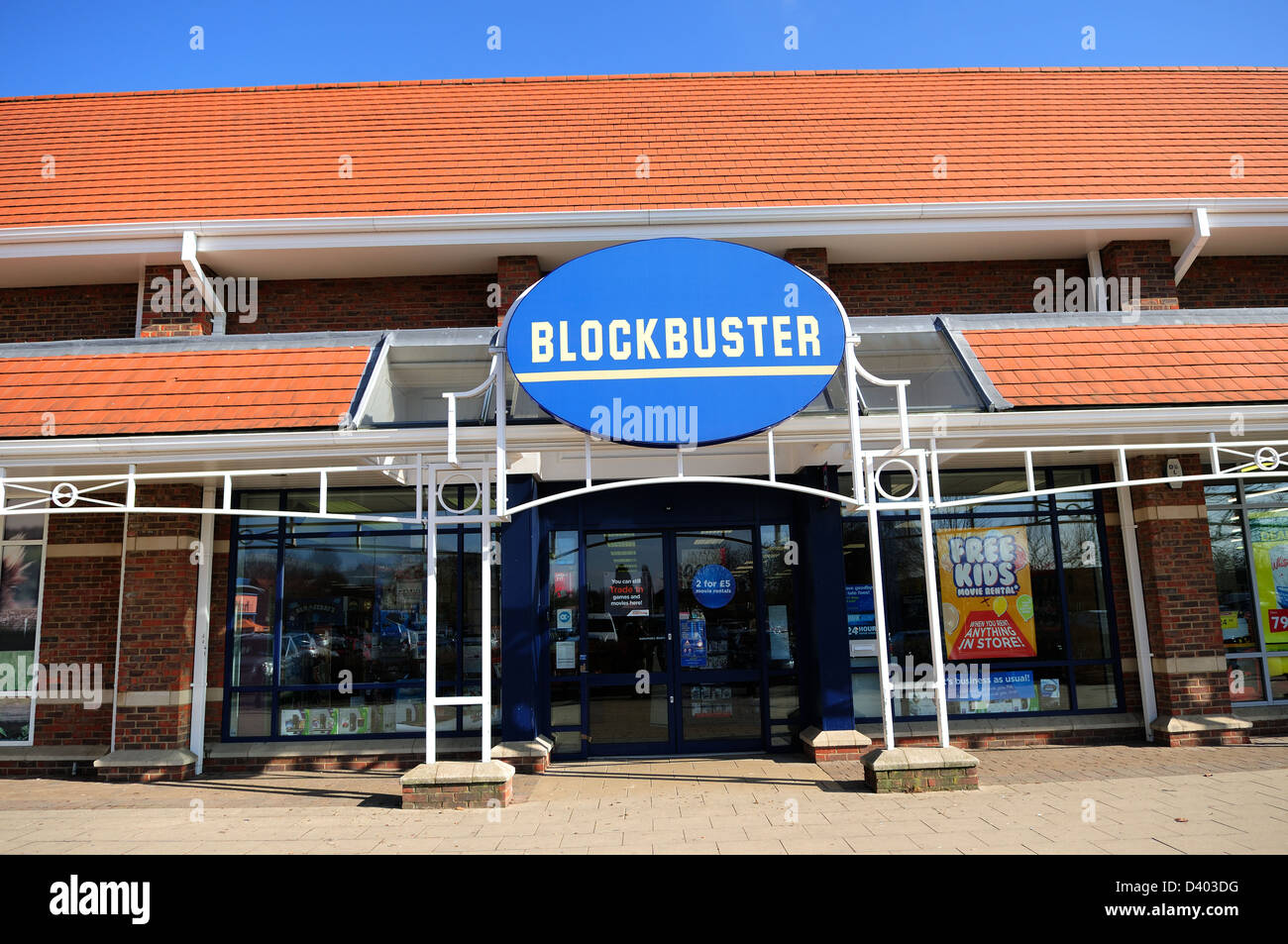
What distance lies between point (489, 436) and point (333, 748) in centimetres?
426

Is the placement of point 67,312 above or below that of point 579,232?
below

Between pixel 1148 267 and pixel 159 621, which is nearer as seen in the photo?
pixel 159 621

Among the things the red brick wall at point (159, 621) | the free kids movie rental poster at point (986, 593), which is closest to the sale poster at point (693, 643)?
the free kids movie rental poster at point (986, 593)

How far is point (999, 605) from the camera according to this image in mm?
9641

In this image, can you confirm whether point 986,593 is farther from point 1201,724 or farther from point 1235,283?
point 1235,283

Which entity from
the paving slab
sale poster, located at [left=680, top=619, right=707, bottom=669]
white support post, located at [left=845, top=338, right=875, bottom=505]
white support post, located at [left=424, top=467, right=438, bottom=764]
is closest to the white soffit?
white support post, located at [left=845, top=338, right=875, bottom=505]

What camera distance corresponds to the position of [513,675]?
876 centimetres

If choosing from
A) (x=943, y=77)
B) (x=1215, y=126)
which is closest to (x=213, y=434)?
(x=943, y=77)

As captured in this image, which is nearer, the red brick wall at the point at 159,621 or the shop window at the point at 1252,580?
the red brick wall at the point at 159,621

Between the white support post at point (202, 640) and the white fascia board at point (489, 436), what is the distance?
1.72m

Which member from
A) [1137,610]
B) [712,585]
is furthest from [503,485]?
[1137,610]

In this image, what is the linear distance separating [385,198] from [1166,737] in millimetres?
10824

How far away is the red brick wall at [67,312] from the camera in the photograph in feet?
33.6

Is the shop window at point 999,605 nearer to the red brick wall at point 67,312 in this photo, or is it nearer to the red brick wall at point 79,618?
the red brick wall at point 79,618
